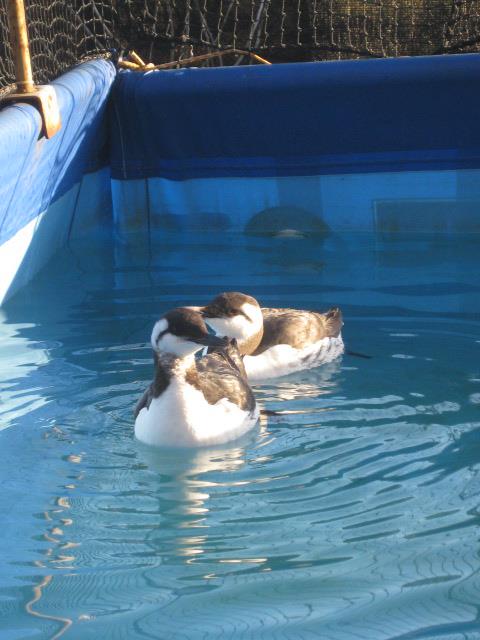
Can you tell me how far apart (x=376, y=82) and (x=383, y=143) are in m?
0.51

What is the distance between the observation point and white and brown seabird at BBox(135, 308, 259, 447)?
18.6 feet

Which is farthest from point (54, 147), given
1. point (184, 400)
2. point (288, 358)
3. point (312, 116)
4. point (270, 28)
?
point (270, 28)

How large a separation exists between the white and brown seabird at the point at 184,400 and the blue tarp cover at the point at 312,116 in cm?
448

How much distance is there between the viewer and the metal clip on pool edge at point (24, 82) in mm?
8227

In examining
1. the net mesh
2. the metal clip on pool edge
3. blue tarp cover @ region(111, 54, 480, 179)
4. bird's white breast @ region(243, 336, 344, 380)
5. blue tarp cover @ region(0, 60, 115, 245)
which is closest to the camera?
bird's white breast @ region(243, 336, 344, 380)

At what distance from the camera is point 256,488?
5137 millimetres

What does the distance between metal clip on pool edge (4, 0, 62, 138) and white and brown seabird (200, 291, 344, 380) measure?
2137 mm

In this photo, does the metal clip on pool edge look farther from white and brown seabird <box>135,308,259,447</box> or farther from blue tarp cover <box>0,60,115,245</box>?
white and brown seabird <box>135,308,259,447</box>

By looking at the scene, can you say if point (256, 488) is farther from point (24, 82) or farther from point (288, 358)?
point (24, 82)

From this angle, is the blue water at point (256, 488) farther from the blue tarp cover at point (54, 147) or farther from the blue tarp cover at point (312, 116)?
the blue tarp cover at point (312, 116)

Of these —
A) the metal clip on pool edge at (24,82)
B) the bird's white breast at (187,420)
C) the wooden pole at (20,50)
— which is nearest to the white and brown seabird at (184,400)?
the bird's white breast at (187,420)

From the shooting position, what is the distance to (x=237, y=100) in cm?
998

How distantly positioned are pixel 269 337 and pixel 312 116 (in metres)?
3.38

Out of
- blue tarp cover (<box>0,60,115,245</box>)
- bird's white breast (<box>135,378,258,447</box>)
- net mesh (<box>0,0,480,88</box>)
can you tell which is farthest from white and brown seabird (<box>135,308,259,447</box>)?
net mesh (<box>0,0,480,88</box>)
